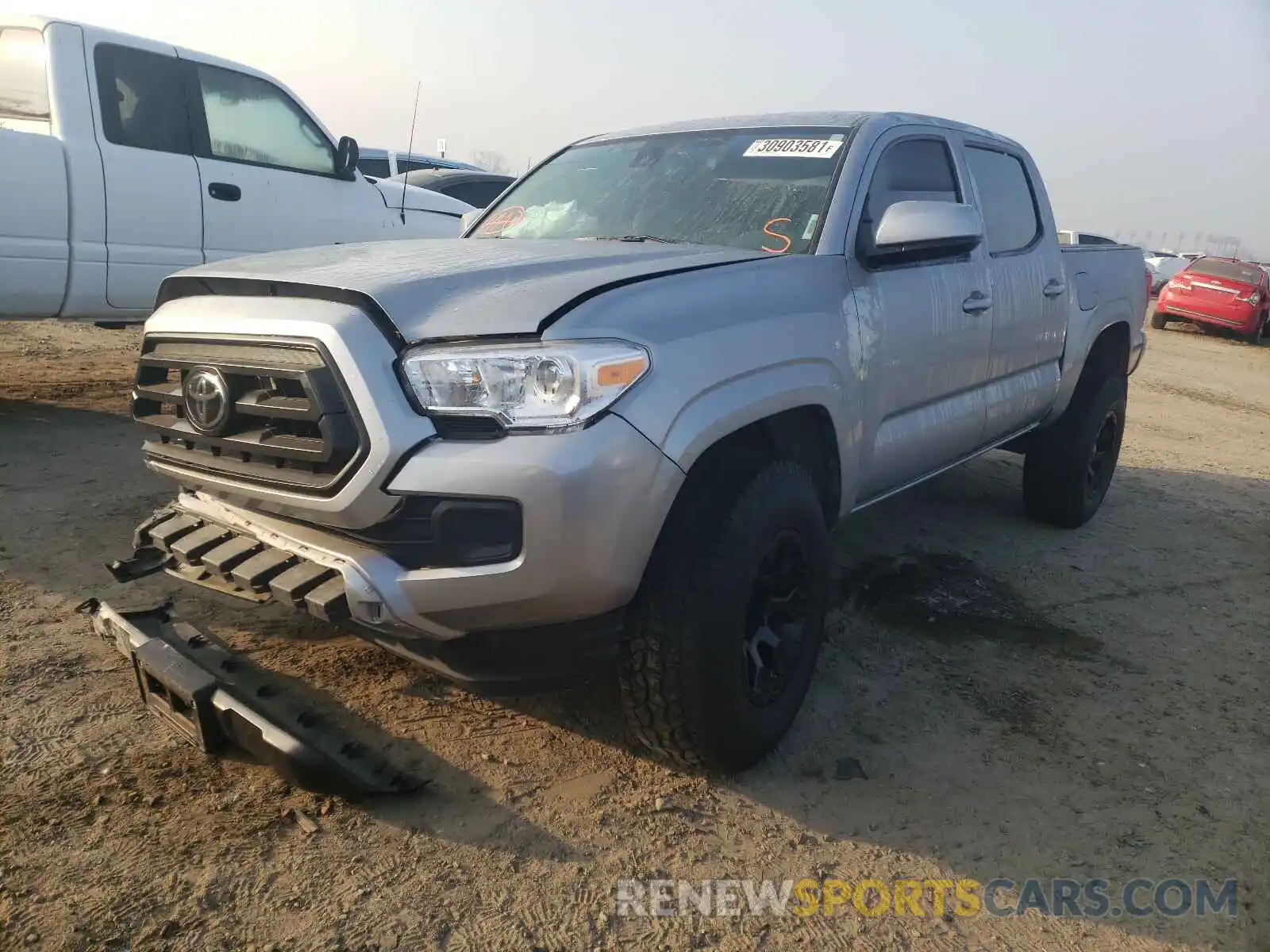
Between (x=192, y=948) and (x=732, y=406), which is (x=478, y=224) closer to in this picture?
(x=732, y=406)

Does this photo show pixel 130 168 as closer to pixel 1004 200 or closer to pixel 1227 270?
pixel 1004 200

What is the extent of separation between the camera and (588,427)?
81.2 inches

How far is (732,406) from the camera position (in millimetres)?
2350

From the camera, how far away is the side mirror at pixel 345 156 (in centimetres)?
620

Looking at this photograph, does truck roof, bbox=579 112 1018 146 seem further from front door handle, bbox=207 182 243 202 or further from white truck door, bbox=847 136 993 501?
front door handle, bbox=207 182 243 202

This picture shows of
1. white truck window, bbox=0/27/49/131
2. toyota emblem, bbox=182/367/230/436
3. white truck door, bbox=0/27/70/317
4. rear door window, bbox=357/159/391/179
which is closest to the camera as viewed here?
toyota emblem, bbox=182/367/230/436

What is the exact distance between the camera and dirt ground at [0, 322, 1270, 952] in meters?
2.03

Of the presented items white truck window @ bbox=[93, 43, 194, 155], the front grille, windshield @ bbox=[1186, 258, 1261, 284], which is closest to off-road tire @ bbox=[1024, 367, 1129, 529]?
the front grille

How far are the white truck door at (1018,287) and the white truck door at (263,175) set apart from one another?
13.3 ft

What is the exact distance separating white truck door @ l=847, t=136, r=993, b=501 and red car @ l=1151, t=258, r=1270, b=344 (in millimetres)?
15533

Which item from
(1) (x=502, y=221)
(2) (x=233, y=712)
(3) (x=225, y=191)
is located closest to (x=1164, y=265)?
(3) (x=225, y=191)

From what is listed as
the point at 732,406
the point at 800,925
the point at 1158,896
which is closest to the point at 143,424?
the point at 732,406

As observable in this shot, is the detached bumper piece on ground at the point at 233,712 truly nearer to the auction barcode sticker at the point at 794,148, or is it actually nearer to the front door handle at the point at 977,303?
the auction barcode sticker at the point at 794,148

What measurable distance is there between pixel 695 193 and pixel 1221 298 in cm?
1660
